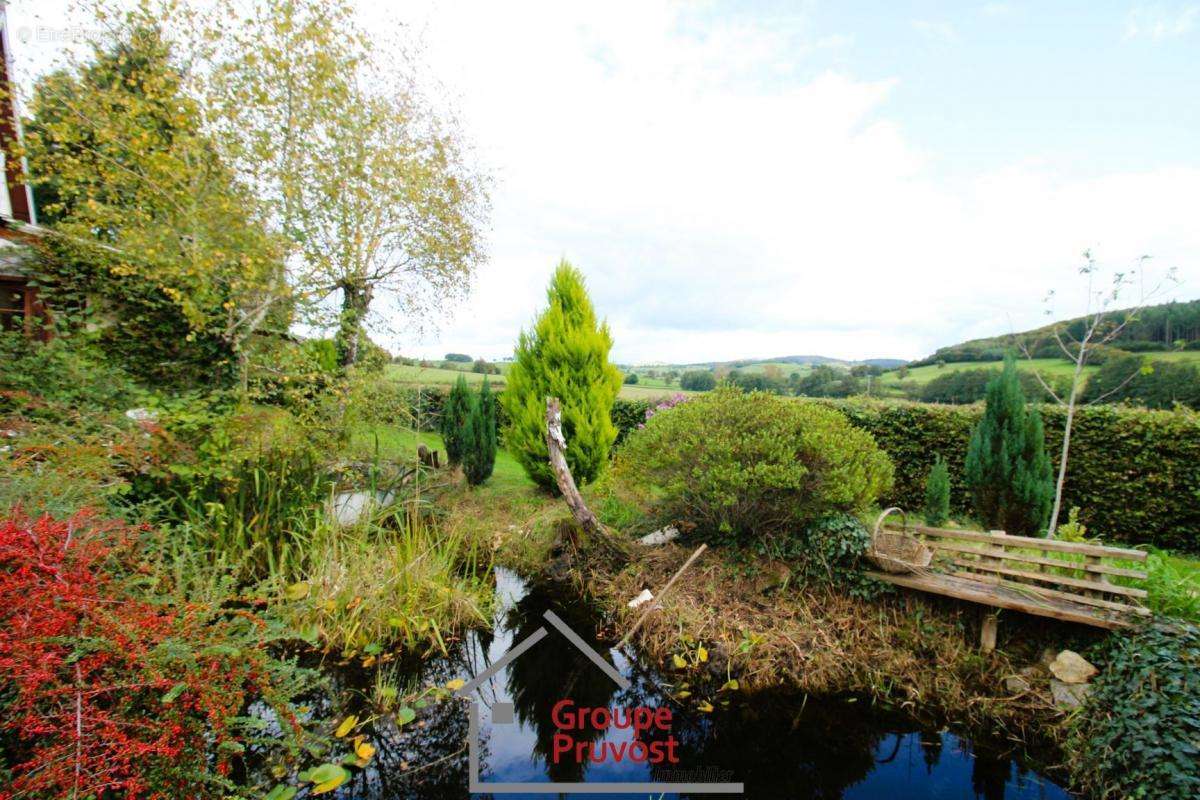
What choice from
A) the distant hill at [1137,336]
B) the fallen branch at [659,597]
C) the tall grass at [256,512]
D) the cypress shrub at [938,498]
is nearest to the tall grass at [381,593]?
the tall grass at [256,512]

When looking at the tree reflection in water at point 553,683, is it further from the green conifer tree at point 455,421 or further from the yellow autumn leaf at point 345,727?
the green conifer tree at point 455,421

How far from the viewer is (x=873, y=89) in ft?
20.9

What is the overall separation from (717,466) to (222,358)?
6.45 m

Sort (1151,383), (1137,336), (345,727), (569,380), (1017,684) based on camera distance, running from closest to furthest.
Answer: (345,727) < (1017,684) < (1151,383) < (569,380) < (1137,336)

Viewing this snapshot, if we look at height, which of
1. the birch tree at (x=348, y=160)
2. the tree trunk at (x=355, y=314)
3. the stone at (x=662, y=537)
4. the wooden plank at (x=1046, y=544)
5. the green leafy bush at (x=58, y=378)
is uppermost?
the birch tree at (x=348, y=160)

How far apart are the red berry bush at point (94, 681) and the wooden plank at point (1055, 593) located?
4.99 metres

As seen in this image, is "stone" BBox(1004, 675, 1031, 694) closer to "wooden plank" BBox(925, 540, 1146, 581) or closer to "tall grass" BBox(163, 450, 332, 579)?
"wooden plank" BBox(925, 540, 1146, 581)

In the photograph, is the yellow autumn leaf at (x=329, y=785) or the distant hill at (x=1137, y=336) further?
the distant hill at (x=1137, y=336)

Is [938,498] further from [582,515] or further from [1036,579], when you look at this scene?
[582,515]

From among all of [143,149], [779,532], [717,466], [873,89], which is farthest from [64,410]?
[873,89]

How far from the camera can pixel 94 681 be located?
2.07 m

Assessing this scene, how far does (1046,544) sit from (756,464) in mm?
2206

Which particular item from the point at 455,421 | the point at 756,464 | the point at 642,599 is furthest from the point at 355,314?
the point at 756,464

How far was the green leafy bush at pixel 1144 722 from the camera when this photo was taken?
2.41 meters
